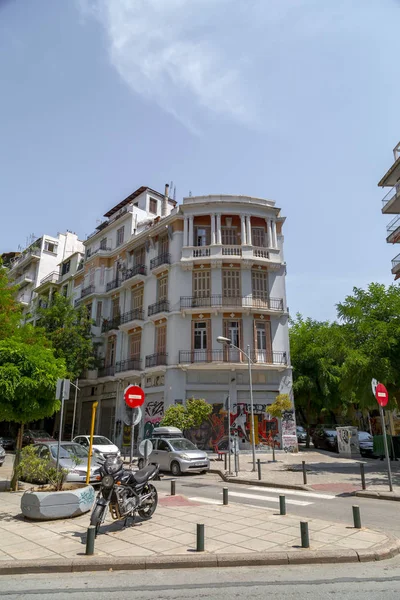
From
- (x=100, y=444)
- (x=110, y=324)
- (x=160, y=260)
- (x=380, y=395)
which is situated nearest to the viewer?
(x=380, y=395)

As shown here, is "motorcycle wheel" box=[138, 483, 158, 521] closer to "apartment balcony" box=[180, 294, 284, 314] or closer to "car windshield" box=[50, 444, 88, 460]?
"car windshield" box=[50, 444, 88, 460]

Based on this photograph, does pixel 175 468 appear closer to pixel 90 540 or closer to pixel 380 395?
pixel 380 395

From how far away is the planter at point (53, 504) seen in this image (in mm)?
8258

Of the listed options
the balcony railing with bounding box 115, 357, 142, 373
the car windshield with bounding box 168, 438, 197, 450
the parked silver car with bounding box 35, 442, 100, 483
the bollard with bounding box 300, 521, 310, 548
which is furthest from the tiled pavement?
the balcony railing with bounding box 115, 357, 142, 373

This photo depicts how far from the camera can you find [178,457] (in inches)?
700

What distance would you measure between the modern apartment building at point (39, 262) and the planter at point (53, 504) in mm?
42087

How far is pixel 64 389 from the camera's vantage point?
33.2 ft

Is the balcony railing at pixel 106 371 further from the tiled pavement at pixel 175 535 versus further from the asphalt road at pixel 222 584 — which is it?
the asphalt road at pixel 222 584

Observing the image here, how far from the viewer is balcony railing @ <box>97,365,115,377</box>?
33469 mm

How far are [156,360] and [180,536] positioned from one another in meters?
22.5

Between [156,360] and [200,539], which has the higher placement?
[156,360]

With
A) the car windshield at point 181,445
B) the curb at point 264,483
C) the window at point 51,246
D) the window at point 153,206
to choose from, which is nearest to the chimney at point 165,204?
the window at point 153,206

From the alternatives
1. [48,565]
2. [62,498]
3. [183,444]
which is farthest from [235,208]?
[48,565]

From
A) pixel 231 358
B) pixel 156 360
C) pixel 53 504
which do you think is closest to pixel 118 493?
pixel 53 504
